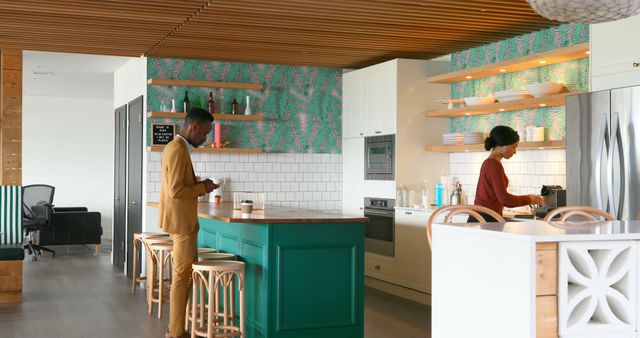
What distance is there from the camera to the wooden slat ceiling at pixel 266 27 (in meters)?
5.77

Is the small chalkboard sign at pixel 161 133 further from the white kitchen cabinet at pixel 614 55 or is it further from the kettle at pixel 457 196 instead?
the white kitchen cabinet at pixel 614 55

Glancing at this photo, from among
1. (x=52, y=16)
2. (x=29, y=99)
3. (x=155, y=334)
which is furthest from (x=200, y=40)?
(x=29, y=99)

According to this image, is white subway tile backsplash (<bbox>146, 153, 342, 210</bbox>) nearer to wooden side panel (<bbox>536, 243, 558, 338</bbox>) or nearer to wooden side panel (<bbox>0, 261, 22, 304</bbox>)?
wooden side panel (<bbox>0, 261, 22, 304</bbox>)

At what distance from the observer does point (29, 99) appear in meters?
14.0

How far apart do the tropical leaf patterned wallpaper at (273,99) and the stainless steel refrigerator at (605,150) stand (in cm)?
403

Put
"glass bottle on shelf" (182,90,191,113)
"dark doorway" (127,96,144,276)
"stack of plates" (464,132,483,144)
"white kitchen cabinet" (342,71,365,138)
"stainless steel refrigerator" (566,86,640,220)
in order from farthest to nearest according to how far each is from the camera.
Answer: "dark doorway" (127,96,144,276)
"white kitchen cabinet" (342,71,365,138)
"glass bottle on shelf" (182,90,191,113)
"stack of plates" (464,132,483,144)
"stainless steel refrigerator" (566,86,640,220)

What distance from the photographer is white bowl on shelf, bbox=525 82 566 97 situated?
606 centimetres

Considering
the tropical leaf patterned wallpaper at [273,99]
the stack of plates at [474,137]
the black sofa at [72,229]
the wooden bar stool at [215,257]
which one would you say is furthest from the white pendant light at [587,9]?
the black sofa at [72,229]

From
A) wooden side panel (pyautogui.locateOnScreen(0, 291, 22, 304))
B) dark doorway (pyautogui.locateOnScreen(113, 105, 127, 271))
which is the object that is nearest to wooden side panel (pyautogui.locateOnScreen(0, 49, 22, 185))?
wooden side panel (pyautogui.locateOnScreen(0, 291, 22, 304))

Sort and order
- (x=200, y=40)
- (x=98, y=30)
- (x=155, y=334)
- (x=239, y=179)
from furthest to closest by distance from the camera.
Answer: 1. (x=239, y=179)
2. (x=200, y=40)
3. (x=98, y=30)
4. (x=155, y=334)

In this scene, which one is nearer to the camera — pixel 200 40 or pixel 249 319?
pixel 249 319

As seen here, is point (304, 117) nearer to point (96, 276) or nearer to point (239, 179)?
point (239, 179)

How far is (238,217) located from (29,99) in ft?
32.7

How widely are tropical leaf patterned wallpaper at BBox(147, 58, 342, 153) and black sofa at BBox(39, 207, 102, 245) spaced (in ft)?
14.6
